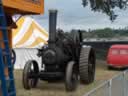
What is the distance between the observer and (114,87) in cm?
1400

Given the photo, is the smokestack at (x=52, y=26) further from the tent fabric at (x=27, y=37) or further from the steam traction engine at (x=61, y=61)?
the tent fabric at (x=27, y=37)

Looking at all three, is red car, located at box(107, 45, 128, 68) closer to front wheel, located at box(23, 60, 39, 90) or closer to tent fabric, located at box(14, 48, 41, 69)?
tent fabric, located at box(14, 48, 41, 69)

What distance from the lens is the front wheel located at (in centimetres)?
2119

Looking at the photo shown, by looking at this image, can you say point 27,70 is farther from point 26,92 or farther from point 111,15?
point 111,15

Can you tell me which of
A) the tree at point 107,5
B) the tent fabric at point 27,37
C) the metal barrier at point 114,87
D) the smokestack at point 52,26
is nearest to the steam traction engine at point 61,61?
the smokestack at point 52,26

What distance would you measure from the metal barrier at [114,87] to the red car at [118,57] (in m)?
18.3

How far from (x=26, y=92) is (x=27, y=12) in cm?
662

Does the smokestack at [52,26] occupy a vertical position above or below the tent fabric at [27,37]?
above

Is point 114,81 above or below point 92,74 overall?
above

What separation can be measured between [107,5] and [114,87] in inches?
1181

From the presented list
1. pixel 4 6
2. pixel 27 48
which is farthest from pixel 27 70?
pixel 27 48

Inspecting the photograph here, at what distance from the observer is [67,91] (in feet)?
66.5

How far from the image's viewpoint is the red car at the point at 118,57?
1389 inches

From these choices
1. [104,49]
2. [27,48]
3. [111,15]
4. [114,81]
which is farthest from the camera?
[104,49]
